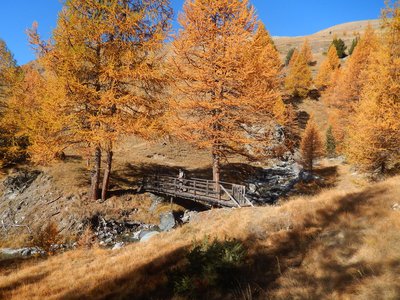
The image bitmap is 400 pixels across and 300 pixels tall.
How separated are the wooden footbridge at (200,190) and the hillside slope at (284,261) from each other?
454cm

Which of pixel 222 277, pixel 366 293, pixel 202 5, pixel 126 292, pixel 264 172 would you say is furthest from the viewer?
pixel 264 172

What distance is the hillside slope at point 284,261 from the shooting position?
5090 mm

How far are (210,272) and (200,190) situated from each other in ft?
37.2

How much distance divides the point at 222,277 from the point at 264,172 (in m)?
25.6

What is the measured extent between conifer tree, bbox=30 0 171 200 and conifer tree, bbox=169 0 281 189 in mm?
1358

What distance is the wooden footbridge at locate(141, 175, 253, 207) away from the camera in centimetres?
1549

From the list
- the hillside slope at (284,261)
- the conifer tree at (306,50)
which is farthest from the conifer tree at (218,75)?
the conifer tree at (306,50)

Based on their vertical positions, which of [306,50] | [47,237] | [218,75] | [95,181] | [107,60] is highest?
[306,50]

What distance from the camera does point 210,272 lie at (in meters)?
5.95

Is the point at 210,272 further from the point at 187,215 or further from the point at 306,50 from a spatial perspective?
the point at 306,50

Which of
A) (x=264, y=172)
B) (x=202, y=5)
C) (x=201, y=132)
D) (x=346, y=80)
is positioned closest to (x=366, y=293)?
(x=201, y=132)

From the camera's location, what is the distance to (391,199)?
8406mm

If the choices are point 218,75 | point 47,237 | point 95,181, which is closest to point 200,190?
point 95,181

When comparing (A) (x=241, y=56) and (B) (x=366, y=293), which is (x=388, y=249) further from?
(A) (x=241, y=56)
